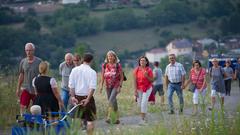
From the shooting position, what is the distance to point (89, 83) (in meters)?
14.1

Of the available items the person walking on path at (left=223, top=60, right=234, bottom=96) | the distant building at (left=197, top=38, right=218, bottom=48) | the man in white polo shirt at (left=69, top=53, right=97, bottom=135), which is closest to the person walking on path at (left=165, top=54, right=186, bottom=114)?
the person walking on path at (left=223, top=60, right=234, bottom=96)

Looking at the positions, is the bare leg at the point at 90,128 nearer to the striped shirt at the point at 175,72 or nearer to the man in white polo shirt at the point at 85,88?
the man in white polo shirt at the point at 85,88

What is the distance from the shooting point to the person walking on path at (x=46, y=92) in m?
13.6

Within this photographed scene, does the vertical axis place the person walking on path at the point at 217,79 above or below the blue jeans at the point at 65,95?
above

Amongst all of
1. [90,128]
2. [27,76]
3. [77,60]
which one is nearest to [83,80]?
[90,128]

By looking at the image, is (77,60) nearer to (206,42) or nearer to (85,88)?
(85,88)

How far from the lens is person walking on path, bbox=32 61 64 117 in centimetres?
1361

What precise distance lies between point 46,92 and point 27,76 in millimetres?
2180

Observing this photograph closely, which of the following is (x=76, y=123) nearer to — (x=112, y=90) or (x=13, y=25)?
(x=112, y=90)

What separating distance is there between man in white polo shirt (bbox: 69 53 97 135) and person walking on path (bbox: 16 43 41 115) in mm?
1625

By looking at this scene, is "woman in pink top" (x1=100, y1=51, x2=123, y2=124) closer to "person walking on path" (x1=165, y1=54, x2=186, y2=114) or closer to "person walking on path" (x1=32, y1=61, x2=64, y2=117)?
"person walking on path" (x1=165, y1=54, x2=186, y2=114)

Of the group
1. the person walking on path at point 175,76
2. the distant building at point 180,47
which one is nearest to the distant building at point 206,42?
the distant building at point 180,47

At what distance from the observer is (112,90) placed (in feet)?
57.6

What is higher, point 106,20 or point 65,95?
point 106,20
